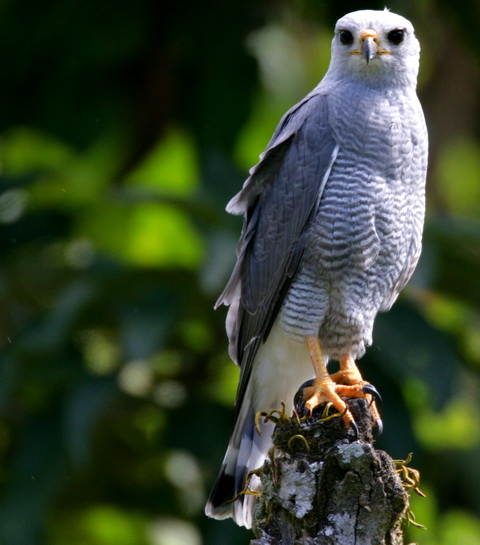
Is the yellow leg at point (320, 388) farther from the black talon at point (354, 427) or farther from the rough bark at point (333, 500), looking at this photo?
the rough bark at point (333, 500)

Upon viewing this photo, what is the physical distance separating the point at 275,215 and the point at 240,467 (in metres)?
1.01

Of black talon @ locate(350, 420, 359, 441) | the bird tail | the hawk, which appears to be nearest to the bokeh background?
the hawk

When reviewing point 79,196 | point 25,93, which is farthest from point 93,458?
point 25,93

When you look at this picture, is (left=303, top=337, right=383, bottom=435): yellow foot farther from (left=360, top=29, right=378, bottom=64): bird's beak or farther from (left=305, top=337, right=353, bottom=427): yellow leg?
(left=360, top=29, right=378, bottom=64): bird's beak

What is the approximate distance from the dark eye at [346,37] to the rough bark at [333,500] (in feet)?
5.92

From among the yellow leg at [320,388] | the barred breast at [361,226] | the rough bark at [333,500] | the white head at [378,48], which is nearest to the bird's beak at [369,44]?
the white head at [378,48]

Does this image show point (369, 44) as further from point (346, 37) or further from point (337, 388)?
point (337, 388)

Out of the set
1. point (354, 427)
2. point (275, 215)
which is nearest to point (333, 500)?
point (354, 427)

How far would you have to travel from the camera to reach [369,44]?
418cm

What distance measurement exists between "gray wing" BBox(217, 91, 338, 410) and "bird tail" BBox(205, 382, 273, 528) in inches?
5.0

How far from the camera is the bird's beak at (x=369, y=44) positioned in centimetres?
416

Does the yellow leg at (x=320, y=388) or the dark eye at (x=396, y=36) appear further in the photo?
the dark eye at (x=396, y=36)

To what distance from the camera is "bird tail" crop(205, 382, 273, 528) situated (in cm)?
408

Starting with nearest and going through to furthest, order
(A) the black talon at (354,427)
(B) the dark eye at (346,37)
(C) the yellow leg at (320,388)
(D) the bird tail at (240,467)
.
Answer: (A) the black talon at (354,427)
(C) the yellow leg at (320,388)
(D) the bird tail at (240,467)
(B) the dark eye at (346,37)
